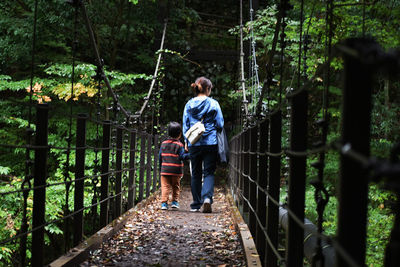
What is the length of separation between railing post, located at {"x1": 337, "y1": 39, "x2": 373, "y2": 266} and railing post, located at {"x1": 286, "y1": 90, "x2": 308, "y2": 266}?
1.97ft

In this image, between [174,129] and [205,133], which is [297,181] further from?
[174,129]

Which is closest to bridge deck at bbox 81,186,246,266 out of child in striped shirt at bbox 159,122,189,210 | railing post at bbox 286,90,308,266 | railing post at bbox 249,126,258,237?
railing post at bbox 249,126,258,237

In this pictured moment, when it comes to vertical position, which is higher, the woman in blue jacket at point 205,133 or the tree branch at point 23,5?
the tree branch at point 23,5

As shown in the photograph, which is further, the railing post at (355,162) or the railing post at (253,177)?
the railing post at (253,177)

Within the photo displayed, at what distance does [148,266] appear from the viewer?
94.6 inches

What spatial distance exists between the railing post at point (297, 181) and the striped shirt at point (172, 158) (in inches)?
138

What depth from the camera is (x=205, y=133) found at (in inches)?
176

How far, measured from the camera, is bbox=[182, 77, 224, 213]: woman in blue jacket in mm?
4449

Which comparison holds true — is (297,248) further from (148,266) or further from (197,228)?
(197,228)

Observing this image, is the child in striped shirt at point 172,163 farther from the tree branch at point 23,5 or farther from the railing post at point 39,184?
the tree branch at point 23,5

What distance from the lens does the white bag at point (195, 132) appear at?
14.2 feet

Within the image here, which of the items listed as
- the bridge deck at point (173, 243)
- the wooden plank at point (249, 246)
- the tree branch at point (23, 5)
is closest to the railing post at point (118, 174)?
the bridge deck at point (173, 243)

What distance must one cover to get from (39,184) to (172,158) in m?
2.97

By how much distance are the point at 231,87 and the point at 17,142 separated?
5744 mm
